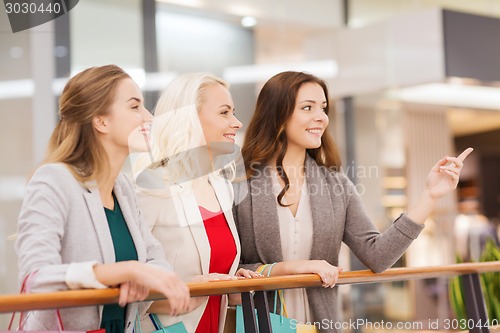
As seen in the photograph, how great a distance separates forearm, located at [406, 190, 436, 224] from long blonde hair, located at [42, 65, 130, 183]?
953mm

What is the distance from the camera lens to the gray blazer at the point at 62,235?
167cm

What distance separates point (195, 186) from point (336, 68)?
3343 mm

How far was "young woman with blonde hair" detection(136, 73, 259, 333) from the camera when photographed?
2203mm

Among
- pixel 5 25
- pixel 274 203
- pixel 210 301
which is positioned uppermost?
pixel 5 25

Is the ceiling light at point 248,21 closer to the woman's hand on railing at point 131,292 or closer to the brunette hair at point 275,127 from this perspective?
the brunette hair at point 275,127

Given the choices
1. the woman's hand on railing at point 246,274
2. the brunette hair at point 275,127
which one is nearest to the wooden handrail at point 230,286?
the woman's hand on railing at point 246,274

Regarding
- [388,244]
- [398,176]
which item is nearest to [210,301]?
[388,244]

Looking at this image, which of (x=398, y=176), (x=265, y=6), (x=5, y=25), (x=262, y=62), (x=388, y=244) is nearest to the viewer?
(x=388, y=244)

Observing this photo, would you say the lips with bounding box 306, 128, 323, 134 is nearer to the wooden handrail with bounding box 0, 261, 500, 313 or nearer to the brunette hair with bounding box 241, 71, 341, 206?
the brunette hair with bounding box 241, 71, 341, 206

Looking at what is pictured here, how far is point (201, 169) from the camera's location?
2361 millimetres

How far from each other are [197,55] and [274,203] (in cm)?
186

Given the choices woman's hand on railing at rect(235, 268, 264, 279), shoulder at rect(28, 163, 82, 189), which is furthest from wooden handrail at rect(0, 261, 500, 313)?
shoulder at rect(28, 163, 82, 189)

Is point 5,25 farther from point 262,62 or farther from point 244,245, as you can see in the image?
point 262,62

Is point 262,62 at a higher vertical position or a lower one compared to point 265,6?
lower
